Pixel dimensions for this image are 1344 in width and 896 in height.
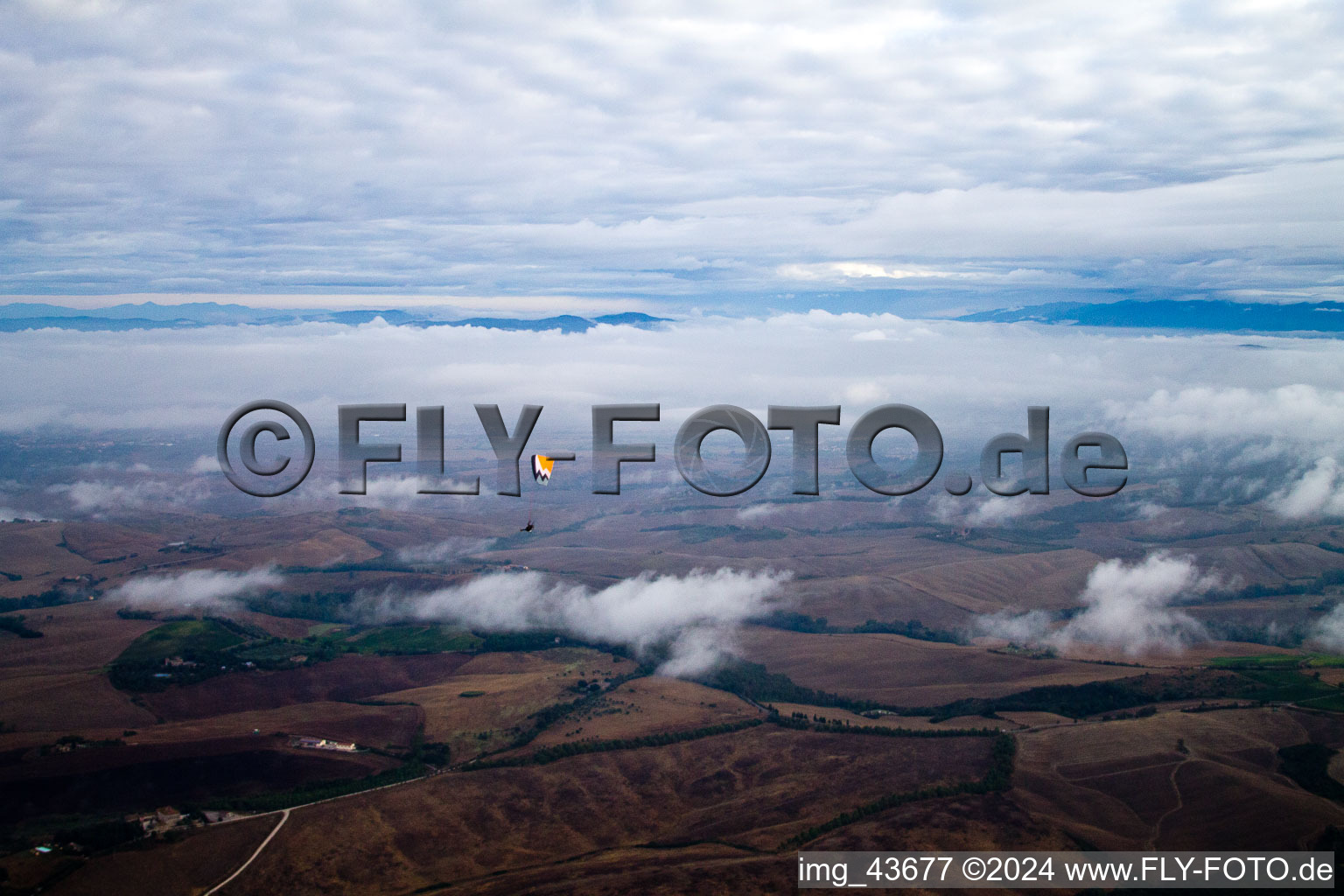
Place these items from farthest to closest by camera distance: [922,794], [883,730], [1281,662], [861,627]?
1. [861,627]
2. [1281,662]
3. [883,730]
4. [922,794]

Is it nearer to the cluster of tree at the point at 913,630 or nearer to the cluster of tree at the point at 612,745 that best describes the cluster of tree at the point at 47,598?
the cluster of tree at the point at 612,745

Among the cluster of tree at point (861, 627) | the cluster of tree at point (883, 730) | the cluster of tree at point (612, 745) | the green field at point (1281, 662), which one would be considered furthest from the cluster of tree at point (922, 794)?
the cluster of tree at point (861, 627)

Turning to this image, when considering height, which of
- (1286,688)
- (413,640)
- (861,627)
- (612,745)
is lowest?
A: (861,627)

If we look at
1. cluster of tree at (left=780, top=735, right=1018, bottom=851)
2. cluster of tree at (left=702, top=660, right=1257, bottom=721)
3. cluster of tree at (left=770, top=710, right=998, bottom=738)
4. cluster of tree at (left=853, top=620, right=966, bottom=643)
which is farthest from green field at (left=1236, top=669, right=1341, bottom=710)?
cluster of tree at (left=853, top=620, right=966, bottom=643)

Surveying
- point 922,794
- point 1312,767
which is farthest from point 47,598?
point 1312,767

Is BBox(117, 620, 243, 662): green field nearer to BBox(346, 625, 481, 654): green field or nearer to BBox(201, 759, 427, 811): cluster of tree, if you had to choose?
BBox(346, 625, 481, 654): green field

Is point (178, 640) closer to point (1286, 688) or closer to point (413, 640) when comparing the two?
point (413, 640)

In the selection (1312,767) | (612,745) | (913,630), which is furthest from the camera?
(913,630)

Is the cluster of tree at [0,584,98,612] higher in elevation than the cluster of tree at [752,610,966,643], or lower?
higher

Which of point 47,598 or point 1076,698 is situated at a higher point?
point 47,598

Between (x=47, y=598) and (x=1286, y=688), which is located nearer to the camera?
(x=1286, y=688)
